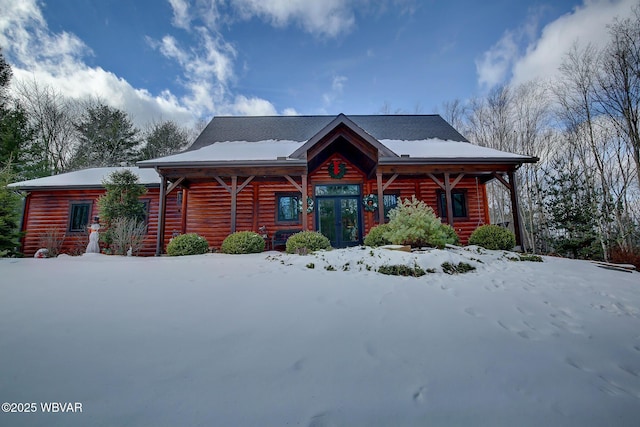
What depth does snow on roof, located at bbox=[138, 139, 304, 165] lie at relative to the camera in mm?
8156

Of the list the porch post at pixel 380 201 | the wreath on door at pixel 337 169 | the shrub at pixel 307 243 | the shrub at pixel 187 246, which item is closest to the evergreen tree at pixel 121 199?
the shrub at pixel 187 246

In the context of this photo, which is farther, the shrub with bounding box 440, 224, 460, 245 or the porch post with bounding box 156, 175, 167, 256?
the porch post with bounding box 156, 175, 167, 256

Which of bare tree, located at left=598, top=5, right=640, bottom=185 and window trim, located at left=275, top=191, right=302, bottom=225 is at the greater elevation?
bare tree, located at left=598, top=5, right=640, bottom=185

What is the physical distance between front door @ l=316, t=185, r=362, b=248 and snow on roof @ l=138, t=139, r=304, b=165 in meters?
2.19

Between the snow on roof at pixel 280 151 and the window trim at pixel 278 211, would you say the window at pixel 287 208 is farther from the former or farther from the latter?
the snow on roof at pixel 280 151

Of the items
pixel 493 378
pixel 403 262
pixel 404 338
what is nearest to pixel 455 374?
pixel 493 378

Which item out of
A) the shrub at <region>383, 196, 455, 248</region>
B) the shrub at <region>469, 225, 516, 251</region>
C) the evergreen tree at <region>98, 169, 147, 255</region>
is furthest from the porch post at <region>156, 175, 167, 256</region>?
the shrub at <region>469, 225, 516, 251</region>

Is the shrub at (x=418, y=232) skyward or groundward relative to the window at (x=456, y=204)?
groundward

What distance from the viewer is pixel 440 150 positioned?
9.53 metres

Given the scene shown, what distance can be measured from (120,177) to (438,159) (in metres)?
11.3

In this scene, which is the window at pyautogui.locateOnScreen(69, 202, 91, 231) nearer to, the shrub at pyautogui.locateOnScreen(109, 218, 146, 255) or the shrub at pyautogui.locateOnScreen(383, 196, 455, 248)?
the shrub at pyautogui.locateOnScreen(109, 218, 146, 255)

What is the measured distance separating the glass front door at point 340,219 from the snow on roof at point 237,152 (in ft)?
8.08

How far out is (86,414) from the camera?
45.9 inches

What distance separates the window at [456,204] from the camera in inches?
403
